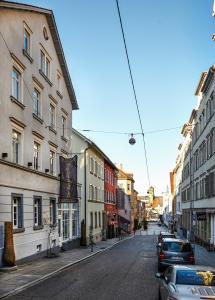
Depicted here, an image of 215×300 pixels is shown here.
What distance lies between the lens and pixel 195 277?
35.0ft

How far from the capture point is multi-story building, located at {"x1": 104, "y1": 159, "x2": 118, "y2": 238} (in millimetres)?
59469

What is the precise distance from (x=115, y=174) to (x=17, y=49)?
162 ft

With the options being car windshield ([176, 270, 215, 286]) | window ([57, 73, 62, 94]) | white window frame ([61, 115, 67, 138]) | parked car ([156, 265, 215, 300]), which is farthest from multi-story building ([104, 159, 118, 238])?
car windshield ([176, 270, 215, 286])

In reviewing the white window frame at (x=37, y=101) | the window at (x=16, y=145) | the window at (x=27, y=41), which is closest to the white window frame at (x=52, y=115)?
the white window frame at (x=37, y=101)

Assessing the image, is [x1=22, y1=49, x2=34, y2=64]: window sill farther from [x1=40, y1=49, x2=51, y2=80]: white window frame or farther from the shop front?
the shop front

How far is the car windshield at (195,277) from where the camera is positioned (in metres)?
10.4

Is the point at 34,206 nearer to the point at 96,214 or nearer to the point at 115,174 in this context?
the point at 96,214

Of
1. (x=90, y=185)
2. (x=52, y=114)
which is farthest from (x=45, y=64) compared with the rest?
(x=90, y=185)

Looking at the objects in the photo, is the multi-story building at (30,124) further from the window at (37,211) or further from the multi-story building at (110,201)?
the multi-story building at (110,201)

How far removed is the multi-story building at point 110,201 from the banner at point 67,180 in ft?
77.4

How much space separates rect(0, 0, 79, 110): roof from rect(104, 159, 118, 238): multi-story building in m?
23.2

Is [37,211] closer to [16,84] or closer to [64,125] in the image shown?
[16,84]

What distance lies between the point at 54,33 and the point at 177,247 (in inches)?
699

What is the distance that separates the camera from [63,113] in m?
34.9
